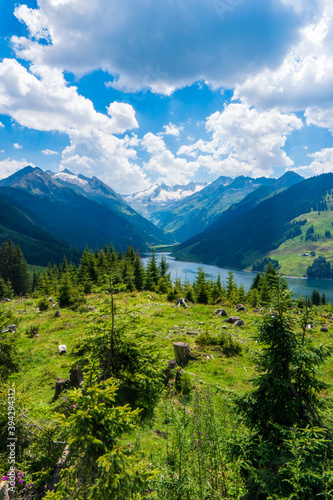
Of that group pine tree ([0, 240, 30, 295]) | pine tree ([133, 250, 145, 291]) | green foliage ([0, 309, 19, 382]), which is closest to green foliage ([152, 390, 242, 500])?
green foliage ([0, 309, 19, 382])

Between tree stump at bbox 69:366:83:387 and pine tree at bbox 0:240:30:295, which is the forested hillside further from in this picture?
pine tree at bbox 0:240:30:295

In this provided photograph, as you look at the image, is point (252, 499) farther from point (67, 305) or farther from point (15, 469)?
point (67, 305)

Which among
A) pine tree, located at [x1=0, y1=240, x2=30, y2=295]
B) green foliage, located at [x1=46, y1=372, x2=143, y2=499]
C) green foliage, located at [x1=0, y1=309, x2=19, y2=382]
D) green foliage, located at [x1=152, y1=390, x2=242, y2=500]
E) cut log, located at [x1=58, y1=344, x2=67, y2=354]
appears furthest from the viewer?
pine tree, located at [x1=0, y1=240, x2=30, y2=295]

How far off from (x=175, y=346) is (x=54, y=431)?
917 centimetres

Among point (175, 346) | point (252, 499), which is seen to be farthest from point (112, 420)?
point (175, 346)

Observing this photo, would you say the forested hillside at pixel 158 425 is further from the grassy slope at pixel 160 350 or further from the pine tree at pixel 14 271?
the pine tree at pixel 14 271

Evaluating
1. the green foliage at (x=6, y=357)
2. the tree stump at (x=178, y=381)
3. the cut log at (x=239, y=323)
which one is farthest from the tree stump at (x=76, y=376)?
the cut log at (x=239, y=323)

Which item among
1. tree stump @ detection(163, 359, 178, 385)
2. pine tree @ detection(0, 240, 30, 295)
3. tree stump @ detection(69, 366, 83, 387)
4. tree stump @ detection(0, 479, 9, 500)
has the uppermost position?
tree stump @ detection(0, 479, 9, 500)

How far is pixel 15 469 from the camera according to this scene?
544 centimetres

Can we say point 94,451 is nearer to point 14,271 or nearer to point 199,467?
point 199,467

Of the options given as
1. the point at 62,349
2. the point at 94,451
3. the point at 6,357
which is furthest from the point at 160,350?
the point at 62,349

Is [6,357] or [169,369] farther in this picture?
[169,369]

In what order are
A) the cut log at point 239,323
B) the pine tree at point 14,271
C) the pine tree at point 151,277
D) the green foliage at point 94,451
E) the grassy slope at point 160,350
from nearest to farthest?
1. the green foliage at point 94,451
2. the grassy slope at point 160,350
3. the cut log at point 239,323
4. the pine tree at point 151,277
5. the pine tree at point 14,271

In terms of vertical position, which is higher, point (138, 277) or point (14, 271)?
point (138, 277)
